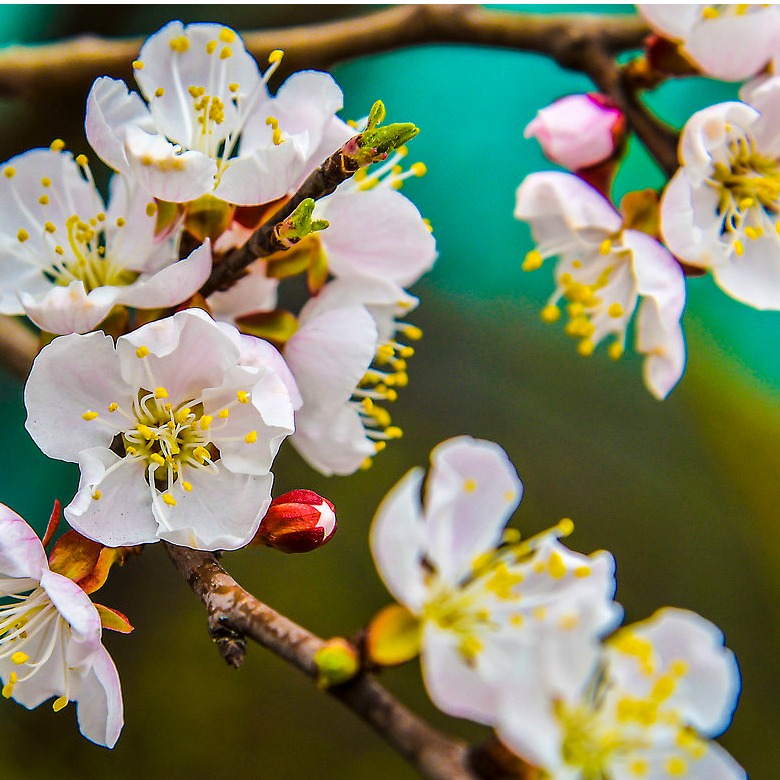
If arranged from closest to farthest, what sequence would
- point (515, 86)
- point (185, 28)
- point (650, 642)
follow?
point (650, 642), point (185, 28), point (515, 86)

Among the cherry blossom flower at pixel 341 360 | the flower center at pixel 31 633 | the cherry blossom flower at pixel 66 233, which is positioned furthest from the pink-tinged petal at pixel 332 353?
the flower center at pixel 31 633

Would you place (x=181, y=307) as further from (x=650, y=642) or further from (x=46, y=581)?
(x=650, y=642)

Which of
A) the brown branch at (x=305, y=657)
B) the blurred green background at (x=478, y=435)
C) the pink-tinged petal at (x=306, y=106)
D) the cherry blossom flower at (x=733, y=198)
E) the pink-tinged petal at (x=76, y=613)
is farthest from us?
the blurred green background at (x=478, y=435)

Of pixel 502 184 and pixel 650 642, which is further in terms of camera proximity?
pixel 502 184

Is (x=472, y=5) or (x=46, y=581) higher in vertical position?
(x=472, y=5)

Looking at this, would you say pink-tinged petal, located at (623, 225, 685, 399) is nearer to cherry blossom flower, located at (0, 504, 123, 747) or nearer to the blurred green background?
cherry blossom flower, located at (0, 504, 123, 747)

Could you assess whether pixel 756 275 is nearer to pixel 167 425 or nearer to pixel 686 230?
pixel 686 230

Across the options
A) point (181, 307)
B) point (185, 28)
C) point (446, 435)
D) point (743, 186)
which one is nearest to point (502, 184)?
point (446, 435)

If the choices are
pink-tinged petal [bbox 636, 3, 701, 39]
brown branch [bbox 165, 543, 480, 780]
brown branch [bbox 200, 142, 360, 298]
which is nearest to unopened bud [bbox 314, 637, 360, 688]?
brown branch [bbox 165, 543, 480, 780]

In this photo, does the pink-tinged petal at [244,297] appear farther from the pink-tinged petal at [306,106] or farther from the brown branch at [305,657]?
the brown branch at [305,657]
